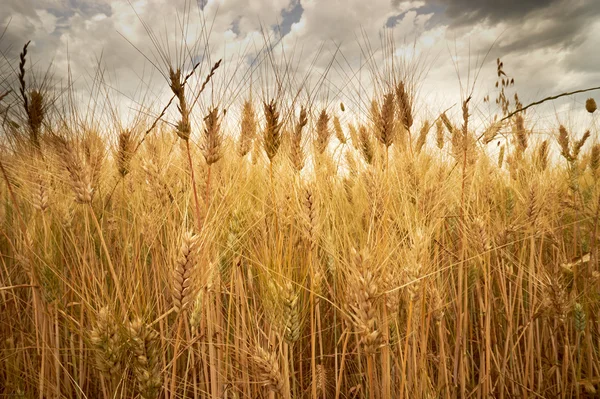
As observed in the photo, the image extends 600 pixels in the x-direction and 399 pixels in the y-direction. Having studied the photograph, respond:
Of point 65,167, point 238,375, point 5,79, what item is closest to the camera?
point 65,167

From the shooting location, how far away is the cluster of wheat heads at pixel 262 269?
140 centimetres

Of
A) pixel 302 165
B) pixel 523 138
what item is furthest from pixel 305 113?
pixel 523 138

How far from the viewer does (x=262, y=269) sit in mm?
1720

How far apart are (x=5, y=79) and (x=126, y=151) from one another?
73cm

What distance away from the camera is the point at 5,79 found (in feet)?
6.53

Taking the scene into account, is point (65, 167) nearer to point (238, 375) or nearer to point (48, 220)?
point (48, 220)

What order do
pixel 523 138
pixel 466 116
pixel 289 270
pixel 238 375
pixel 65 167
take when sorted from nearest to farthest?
pixel 289 270 < pixel 65 167 < pixel 238 375 < pixel 466 116 < pixel 523 138

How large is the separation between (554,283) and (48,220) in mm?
2602

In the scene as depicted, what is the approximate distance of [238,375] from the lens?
1840 mm

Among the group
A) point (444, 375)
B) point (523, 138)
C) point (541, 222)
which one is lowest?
point (444, 375)

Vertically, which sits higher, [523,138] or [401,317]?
[523,138]

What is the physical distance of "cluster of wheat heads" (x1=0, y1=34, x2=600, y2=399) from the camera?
1.40 metres

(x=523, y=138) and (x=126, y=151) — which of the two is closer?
(x=126, y=151)

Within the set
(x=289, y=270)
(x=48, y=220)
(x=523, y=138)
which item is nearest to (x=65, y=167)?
(x=48, y=220)
